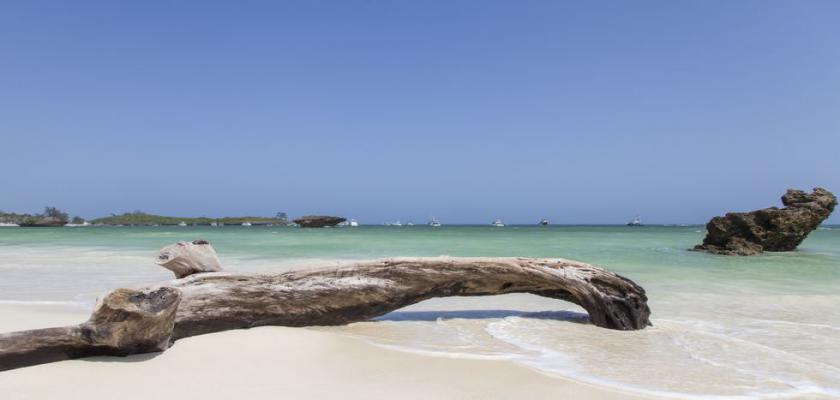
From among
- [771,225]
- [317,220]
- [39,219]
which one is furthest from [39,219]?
[771,225]

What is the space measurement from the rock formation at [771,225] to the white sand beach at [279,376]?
21.5 m

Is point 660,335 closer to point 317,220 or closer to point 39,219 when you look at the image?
point 317,220

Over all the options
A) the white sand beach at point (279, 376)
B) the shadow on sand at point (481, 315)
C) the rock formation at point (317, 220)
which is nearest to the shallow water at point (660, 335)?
the shadow on sand at point (481, 315)

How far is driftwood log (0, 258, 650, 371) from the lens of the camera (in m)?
3.79

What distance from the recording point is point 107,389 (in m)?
3.32

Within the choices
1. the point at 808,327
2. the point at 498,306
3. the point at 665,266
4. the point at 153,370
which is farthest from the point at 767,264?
the point at 153,370

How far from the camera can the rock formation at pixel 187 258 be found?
4984mm

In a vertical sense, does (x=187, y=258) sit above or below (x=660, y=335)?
above

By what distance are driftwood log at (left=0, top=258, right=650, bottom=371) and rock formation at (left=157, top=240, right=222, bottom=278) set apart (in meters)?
0.12

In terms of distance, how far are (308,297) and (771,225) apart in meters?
24.6

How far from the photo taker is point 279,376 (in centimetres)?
379

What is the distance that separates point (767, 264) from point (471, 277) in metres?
14.9

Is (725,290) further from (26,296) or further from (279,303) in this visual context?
(26,296)

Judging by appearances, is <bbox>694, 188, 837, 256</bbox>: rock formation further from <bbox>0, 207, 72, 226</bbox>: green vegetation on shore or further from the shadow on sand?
<bbox>0, 207, 72, 226</bbox>: green vegetation on shore
